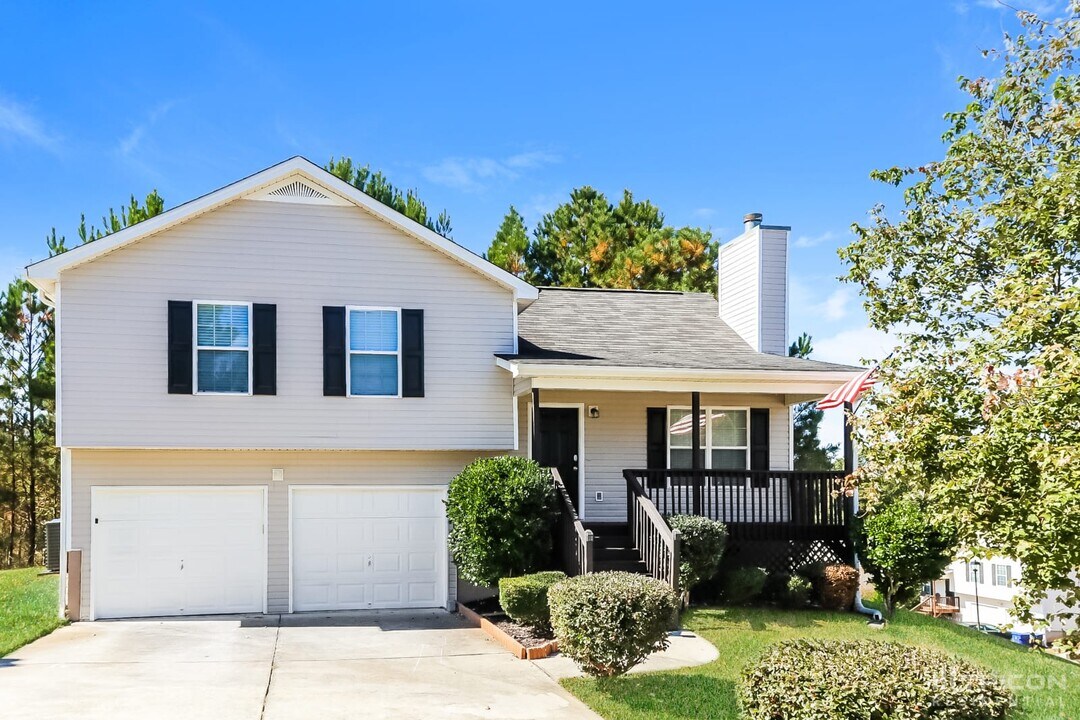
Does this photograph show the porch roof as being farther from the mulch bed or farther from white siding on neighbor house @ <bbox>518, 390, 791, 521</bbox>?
the mulch bed

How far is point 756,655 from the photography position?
374 inches

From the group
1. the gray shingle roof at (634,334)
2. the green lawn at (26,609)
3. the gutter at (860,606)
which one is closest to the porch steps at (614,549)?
the gray shingle roof at (634,334)

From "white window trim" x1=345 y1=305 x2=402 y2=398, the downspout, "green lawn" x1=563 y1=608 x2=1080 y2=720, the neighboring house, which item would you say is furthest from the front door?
Result: the neighboring house

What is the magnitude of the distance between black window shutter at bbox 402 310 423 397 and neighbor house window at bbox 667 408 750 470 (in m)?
4.55

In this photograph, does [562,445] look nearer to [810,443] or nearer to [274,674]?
[274,674]

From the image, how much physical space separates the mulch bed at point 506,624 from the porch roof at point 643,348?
3.31 metres

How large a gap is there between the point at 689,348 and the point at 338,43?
8.35 m

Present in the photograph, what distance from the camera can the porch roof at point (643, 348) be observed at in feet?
47.9

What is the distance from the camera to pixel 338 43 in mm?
17656

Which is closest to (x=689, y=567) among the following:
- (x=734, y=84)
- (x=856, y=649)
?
(x=856, y=649)

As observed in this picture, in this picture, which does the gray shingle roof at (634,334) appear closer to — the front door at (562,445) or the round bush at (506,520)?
the front door at (562,445)

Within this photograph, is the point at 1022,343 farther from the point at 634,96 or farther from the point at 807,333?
the point at 807,333

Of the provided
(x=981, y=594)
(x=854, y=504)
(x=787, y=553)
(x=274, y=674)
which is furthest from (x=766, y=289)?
(x=981, y=594)

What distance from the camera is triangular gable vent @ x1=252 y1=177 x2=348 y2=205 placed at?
14.5 meters
